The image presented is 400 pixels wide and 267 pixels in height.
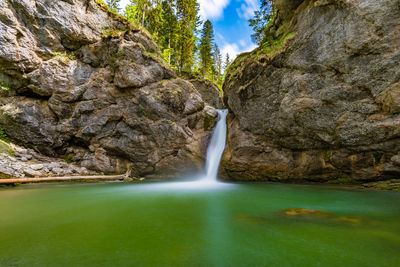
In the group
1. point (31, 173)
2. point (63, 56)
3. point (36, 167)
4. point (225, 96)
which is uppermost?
point (63, 56)

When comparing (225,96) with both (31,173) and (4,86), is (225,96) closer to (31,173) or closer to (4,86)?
(31,173)

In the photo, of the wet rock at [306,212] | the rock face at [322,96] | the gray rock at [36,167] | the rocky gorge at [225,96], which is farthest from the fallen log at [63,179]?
the wet rock at [306,212]

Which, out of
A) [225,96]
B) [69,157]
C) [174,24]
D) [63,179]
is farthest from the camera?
[174,24]

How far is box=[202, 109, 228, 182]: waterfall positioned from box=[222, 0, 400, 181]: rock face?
1090 mm

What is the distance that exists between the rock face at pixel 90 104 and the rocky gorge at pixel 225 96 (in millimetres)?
73

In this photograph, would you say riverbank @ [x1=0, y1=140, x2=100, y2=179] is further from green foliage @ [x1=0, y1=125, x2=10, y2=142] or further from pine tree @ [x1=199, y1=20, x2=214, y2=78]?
pine tree @ [x1=199, y1=20, x2=214, y2=78]

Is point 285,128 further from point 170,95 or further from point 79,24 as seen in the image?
point 79,24

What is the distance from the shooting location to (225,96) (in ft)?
46.7

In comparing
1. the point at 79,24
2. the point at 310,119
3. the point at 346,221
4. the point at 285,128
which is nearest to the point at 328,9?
the point at 310,119

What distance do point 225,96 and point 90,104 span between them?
9.83 m

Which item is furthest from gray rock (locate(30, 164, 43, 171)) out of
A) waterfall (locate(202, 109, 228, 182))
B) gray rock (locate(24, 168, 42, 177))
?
waterfall (locate(202, 109, 228, 182))

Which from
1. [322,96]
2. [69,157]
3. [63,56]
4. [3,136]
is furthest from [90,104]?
[322,96]

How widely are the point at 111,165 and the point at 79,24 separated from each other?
A: 11.1 m

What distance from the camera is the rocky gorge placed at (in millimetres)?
8445
